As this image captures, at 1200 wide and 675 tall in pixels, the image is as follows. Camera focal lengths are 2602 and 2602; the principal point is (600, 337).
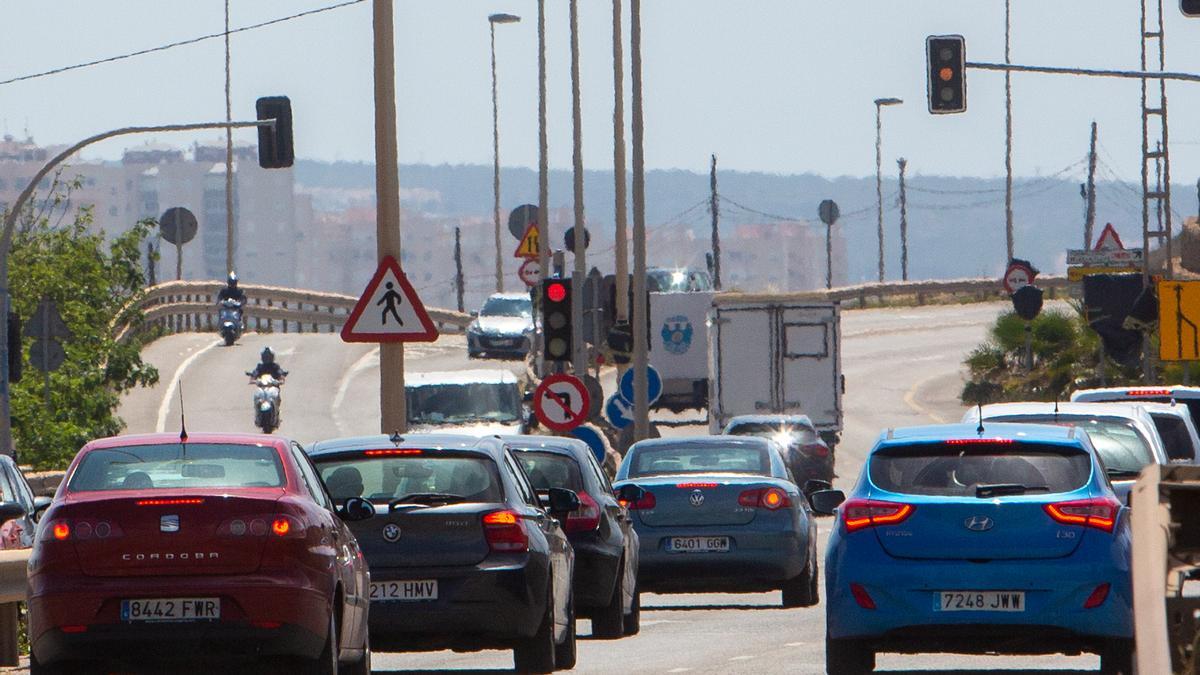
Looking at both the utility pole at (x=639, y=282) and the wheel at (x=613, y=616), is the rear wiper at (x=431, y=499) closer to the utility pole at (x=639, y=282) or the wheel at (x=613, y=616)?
the wheel at (x=613, y=616)

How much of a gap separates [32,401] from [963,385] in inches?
944

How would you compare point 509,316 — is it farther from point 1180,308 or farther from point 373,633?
point 373,633

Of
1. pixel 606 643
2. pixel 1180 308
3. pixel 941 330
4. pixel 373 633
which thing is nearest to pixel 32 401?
pixel 1180 308

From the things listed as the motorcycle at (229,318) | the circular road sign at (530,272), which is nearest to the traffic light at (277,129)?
the circular road sign at (530,272)

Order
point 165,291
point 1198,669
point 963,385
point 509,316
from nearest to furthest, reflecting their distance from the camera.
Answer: point 1198,669 → point 963,385 → point 509,316 → point 165,291

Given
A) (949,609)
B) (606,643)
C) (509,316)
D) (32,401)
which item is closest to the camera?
(949,609)

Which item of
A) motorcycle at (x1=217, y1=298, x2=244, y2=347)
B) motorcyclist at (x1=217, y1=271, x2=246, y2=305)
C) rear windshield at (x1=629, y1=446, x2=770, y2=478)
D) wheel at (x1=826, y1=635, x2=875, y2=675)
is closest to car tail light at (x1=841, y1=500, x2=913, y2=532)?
wheel at (x1=826, y1=635, x2=875, y2=675)

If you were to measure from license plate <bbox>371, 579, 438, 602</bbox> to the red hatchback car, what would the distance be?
210 centimetres

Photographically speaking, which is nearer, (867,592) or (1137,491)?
(1137,491)

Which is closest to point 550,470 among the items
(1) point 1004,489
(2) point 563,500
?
(2) point 563,500

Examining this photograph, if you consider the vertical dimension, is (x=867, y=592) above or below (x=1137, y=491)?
below

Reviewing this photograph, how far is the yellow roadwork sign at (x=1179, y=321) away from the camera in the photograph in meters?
40.7

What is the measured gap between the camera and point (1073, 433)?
13883 mm

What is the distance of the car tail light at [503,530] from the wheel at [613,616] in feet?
12.2
